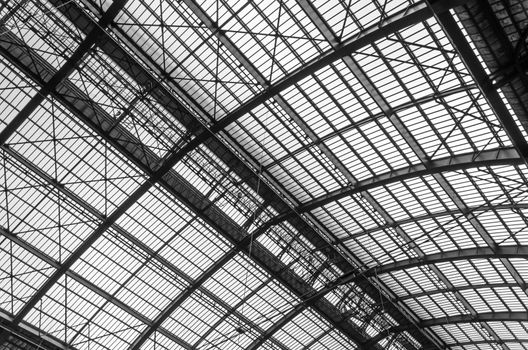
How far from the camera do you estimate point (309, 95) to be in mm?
28891

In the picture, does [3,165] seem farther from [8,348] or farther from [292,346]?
[292,346]

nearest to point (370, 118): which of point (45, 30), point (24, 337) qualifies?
point (45, 30)

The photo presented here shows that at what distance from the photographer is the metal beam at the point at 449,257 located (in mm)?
35594

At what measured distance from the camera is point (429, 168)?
30.6 metres

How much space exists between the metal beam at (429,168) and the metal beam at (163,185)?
416cm

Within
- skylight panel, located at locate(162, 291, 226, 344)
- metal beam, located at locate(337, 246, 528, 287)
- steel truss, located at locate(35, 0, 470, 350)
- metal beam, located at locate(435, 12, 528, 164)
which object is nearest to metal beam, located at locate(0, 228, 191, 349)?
skylight panel, located at locate(162, 291, 226, 344)

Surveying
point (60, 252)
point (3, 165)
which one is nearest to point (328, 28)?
point (3, 165)

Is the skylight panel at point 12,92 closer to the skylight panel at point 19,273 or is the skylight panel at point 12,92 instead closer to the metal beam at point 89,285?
the metal beam at point 89,285

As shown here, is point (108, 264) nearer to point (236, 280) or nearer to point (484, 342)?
point (236, 280)

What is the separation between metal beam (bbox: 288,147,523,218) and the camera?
2833cm

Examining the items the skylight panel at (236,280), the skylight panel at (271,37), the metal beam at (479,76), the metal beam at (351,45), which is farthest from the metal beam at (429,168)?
the skylight panel at (271,37)

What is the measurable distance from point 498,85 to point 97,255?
25882mm

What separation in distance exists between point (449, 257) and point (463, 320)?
10643 millimetres

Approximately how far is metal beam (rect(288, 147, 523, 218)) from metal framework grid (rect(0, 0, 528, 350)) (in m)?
0.10
